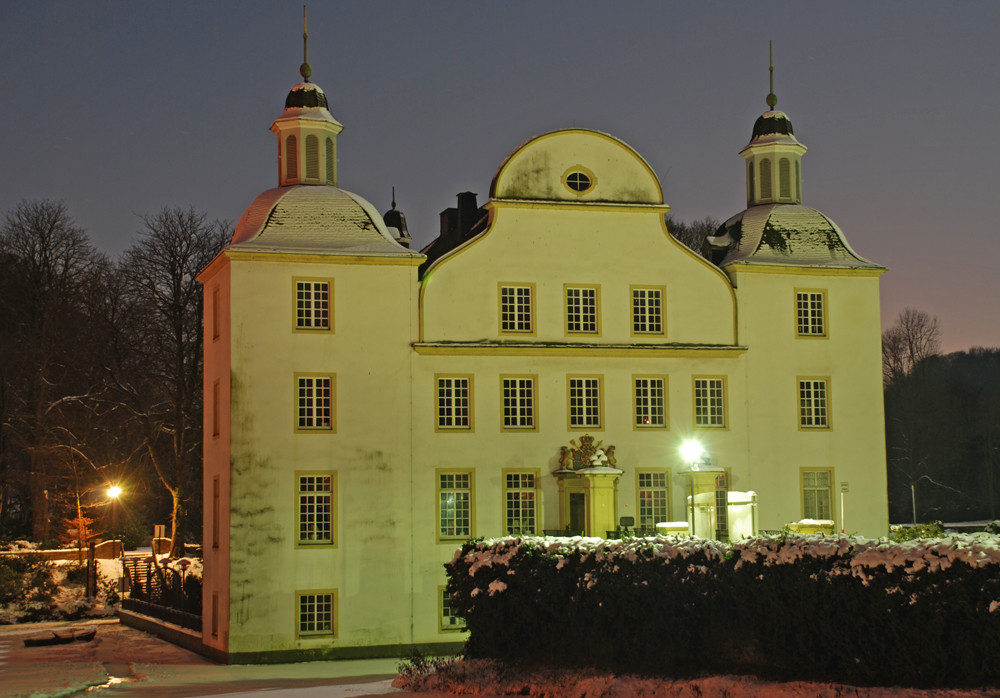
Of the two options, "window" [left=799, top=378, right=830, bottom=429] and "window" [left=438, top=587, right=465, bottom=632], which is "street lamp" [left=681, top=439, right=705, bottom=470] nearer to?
"window" [left=799, top=378, right=830, bottom=429]

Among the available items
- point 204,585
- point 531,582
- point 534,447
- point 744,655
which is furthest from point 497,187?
point 744,655

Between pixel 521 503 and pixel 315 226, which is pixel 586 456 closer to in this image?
pixel 521 503

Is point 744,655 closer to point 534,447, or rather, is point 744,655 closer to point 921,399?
point 534,447

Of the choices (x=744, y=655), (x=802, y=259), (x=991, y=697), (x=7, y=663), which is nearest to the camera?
(x=991, y=697)

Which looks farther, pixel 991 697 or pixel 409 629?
pixel 409 629

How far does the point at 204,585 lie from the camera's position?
3484 centimetres

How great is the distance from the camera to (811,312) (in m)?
36.8

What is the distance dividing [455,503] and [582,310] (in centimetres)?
613

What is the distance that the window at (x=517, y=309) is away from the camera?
1375 inches

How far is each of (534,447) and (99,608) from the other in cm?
2100

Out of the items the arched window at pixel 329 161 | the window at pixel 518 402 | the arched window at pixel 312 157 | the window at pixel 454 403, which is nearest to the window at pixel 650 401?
the window at pixel 518 402

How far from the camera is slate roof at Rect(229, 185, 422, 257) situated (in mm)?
33906

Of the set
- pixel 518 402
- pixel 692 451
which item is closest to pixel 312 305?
pixel 518 402

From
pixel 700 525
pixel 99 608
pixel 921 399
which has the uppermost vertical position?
pixel 921 399
